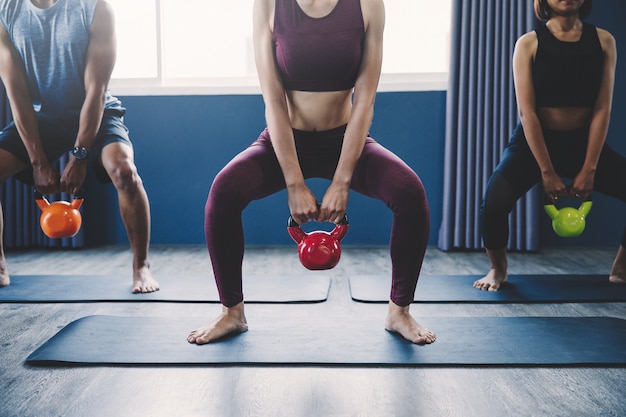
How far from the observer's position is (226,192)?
1.70 m

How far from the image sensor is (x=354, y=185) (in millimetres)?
1849

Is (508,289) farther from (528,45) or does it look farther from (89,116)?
(89,116)

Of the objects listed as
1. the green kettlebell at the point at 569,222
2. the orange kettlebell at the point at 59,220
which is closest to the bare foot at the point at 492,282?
the green kettlebell at the point at 569,222

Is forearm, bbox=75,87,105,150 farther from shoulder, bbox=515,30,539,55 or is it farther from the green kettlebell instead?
the green kettlebell

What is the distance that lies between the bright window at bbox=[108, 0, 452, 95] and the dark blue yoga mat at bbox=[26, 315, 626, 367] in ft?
6.61

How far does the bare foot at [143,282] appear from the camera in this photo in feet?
7.77

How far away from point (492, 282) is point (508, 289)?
0.23 ft

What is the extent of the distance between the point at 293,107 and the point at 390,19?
2.02 meters

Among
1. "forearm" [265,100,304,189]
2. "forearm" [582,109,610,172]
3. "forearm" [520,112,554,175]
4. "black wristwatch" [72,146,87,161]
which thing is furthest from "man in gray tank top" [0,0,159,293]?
"forearm" [582,109,610,172]

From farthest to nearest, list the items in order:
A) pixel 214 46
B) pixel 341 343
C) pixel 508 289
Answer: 1. pixel 214 46
2. pixel 508 289
3. pixel 341 343

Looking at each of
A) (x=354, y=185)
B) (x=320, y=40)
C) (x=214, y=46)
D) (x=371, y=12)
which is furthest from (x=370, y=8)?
(x=214, y=46)

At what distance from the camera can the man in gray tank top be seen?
7.54 ft

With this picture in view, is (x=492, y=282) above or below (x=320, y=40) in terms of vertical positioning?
below

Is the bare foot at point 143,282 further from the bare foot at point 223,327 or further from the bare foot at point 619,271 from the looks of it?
the bare foot at point 619,271
